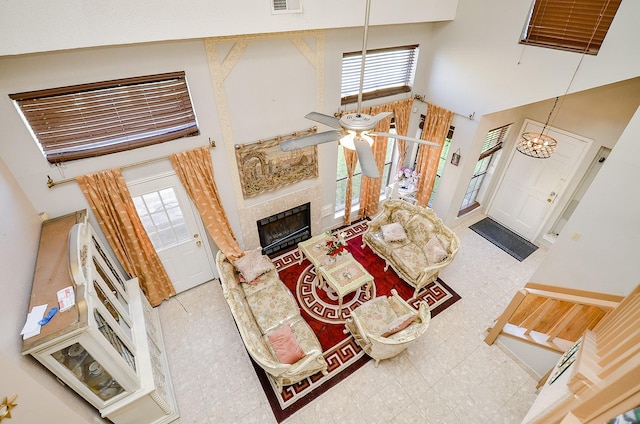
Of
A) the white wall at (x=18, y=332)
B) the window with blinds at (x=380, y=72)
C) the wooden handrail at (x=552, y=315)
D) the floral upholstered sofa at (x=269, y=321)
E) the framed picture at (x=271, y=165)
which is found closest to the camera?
the white wall at (x=18, y=332)

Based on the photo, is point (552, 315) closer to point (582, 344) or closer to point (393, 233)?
point (582, 344)

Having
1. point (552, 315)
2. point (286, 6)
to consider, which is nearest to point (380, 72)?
point (286, 6)

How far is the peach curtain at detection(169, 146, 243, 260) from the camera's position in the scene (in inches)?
150

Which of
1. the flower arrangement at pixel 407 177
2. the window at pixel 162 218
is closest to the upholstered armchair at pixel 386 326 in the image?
the flower arrangement at pixel 407 177

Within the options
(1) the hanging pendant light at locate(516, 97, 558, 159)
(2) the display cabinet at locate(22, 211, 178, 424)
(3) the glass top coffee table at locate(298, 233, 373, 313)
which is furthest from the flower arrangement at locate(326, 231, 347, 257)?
(1) the hanging pendant light at locate(516, 97, 558, 159)

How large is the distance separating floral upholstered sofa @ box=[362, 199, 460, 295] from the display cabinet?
3.60m

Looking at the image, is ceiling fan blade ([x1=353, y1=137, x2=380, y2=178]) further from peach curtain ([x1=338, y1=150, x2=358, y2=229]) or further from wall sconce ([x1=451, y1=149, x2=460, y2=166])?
wall sconce ([x1=451, y1=149, x2=460, y2=166])

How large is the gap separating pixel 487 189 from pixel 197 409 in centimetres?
630

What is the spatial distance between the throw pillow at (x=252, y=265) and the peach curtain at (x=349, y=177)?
205 centimetres

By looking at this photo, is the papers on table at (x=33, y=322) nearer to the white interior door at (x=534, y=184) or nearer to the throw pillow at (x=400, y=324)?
the throw pillow at (x=400, y=324)

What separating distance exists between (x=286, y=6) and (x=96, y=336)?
373 cm

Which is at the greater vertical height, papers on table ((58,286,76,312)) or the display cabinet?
papers on table ((58,286,76,312))

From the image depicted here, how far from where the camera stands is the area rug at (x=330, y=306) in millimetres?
3664

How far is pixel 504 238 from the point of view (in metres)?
5.94
